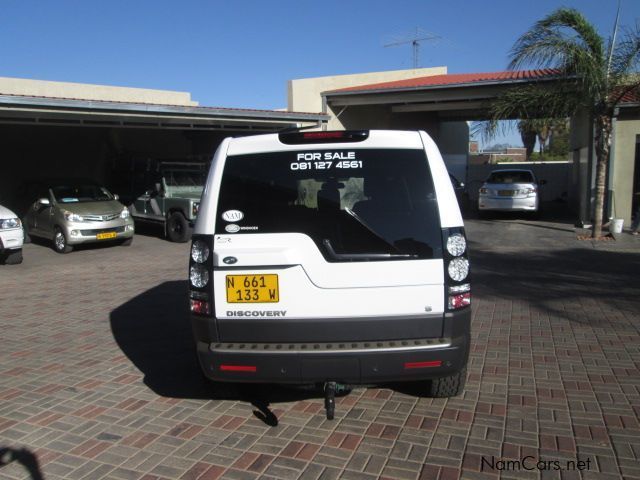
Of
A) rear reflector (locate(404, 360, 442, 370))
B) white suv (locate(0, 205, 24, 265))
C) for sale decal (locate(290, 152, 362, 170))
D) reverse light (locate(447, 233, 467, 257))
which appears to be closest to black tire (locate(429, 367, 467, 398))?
rear reflector (locate(404, 360, 442, 370))

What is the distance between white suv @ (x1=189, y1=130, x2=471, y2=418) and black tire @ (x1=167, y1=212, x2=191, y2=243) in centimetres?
1058

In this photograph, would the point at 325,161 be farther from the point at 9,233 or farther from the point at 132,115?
the point at 132,115

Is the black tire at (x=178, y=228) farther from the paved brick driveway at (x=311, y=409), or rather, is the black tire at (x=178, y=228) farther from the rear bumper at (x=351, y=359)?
the rear bumper at (x=351, y=359)

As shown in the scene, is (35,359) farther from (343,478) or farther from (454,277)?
(454,277)

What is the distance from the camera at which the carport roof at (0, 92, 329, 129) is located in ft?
37.3

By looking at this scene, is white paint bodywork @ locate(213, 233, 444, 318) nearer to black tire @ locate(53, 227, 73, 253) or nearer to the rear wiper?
the rear wiper

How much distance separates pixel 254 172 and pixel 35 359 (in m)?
3.26

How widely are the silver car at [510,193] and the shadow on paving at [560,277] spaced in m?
5.34

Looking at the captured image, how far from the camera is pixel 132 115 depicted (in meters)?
13.2

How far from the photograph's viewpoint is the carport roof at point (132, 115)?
37.3 ft

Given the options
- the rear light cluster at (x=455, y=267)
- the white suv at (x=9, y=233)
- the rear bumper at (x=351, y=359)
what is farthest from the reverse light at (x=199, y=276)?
the white suv at (x=9, y=233)

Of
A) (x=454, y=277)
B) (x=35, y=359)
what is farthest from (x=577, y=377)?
(x=35, y=359)

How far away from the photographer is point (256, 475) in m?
3.12

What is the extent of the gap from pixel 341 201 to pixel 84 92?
18368 millimetres
